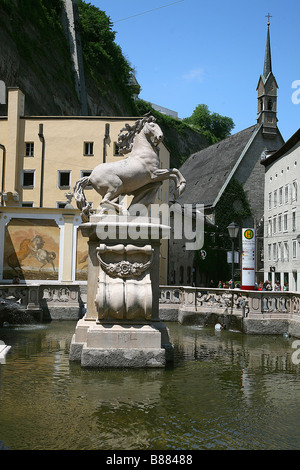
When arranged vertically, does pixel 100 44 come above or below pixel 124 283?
above

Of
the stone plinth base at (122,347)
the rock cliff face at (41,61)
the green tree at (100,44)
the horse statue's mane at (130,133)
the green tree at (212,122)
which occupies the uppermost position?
the green tree at (212,122)

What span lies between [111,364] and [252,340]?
17.4ft

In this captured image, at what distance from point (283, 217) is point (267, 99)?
29.2 meters

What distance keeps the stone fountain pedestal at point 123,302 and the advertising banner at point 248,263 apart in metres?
10.2

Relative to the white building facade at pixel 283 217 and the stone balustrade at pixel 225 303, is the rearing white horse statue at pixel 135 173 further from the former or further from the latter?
the white building facade at pixel 283 217

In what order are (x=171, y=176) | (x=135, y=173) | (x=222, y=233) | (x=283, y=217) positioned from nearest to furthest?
1. (x=135, y=173)
2. (x=171, y=176)
3. (x=283, y=217)
4. (x=222, y=233)

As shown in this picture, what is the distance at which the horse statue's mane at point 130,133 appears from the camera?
8680 mm

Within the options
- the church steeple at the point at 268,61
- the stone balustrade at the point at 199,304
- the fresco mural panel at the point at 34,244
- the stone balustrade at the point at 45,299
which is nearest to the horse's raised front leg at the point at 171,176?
the stone balustrade at the point at 199,304

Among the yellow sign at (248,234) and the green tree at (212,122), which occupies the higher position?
the green tree at (212,122)

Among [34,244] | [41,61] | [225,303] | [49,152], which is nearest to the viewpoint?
[225,303]

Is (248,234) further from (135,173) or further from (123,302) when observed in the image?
(123,302)

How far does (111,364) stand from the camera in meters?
7.50

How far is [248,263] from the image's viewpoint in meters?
17.9

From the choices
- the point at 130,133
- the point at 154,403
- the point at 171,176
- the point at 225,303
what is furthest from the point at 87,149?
the point at 154,403
